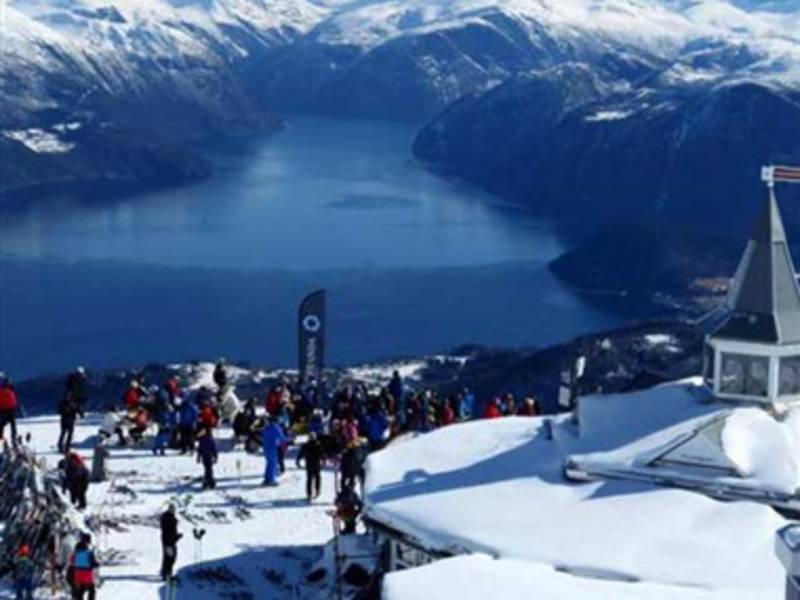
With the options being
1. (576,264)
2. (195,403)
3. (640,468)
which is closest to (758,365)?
(640,468)

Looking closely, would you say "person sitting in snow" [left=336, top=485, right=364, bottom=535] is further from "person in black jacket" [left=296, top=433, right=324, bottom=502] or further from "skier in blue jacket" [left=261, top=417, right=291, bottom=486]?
"skier in blue jacket" [left=261, top=417, right=291, bottom=486]

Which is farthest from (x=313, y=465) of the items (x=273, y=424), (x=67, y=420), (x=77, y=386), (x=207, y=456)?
(x=77, y=386)

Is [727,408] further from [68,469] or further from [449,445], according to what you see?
[68,469]

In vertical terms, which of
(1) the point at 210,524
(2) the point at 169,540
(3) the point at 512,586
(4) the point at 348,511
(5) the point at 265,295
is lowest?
(5) the point at 265,295

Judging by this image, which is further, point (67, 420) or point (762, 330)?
point (67, 420)

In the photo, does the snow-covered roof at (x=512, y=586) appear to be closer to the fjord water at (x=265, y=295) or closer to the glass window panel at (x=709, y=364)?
the glass window panel at (x=709, y=364)

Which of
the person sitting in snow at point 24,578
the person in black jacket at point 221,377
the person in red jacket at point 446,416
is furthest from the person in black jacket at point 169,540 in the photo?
the person in black jacket at point 221,377

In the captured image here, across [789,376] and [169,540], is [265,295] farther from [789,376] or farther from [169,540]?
[169,540]

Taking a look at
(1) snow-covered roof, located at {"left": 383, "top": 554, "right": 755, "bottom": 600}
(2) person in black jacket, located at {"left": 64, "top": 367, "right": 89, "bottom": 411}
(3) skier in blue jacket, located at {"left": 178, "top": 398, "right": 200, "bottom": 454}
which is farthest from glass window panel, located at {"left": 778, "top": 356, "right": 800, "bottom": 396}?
(2) person in black jacket, located at {"left": 64, "top": 367, "right": 89, "bottom": 411}
